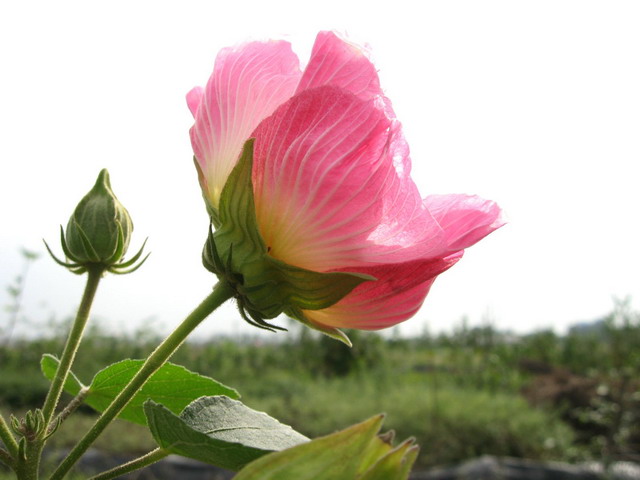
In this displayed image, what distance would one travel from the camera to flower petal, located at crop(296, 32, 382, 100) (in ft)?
1.41

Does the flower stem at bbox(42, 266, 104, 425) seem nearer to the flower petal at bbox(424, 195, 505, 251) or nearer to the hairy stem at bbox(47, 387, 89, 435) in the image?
the hairy stem at bbox(47, 387, 89, 435)

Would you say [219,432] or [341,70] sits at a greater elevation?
[341,70]

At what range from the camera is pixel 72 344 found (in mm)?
497

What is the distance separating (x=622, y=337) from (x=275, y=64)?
5.12 meters

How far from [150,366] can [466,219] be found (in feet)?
0.84

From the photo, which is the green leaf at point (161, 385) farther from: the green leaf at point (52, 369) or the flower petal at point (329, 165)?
the flower petal at point (329, 165)

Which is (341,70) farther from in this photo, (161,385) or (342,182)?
(161,385)

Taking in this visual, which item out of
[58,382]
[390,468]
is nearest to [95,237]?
[58,382]

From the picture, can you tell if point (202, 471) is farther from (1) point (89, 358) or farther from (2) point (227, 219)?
(2) point (227, 219)

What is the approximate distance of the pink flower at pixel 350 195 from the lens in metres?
0.43

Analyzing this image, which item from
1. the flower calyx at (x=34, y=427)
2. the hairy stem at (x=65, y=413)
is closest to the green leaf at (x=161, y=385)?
the hairy stem at (x=65, y=413)

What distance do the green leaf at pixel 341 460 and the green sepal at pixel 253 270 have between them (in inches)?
5.0

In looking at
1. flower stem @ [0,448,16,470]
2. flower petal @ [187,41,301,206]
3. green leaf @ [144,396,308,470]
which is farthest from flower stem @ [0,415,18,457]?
flower petal @ [187,41,301,206]

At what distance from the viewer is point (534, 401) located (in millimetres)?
7090
